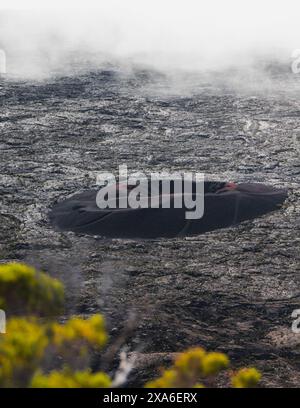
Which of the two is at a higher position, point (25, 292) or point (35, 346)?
point (25, 292)

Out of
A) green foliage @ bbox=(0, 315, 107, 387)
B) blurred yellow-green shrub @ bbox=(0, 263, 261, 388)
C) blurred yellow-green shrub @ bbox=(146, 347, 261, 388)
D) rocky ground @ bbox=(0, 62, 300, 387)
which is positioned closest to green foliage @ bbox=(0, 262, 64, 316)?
blurred yellow-green shrub @ bbox=(0, 263, 261, 388)

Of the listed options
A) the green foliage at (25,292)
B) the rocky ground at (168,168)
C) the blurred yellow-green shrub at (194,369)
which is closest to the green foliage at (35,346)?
the green foliage at (25,292)

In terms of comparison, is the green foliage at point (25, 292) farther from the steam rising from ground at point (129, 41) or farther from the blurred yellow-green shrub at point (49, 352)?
the steam rising from ground at point (129, 41)

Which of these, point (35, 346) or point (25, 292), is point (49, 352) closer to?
point (35, 346)

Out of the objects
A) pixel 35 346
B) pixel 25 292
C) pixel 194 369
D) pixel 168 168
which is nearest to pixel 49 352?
pixel 35 346

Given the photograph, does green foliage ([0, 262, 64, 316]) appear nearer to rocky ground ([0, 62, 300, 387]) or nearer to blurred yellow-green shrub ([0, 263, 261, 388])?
blurred yellow-green shrub ([0, 263, 261, 388])

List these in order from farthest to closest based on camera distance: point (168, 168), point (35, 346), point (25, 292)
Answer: point (168, 168) → point (25, 292) → point (35, 346)
